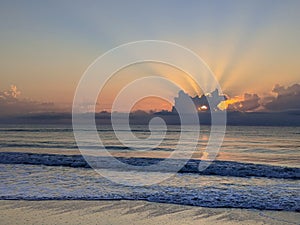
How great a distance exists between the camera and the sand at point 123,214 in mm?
8422

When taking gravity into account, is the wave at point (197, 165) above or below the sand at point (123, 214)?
above

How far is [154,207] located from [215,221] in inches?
80.0

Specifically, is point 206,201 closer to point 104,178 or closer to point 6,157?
point 104,178

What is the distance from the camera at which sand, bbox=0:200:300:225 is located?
8.42m

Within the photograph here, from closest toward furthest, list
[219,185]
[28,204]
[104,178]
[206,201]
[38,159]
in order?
[28,204] → [206,201] → [219,185] → [104,178] → [38,159]

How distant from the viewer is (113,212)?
30.4 feet

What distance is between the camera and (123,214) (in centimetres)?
908

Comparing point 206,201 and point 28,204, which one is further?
point 206,201

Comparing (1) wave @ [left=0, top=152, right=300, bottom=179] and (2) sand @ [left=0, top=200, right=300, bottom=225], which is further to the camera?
(1) wave @ [left=0, top=152, right=300, bottom=179]

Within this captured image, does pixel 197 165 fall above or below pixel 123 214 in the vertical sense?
above

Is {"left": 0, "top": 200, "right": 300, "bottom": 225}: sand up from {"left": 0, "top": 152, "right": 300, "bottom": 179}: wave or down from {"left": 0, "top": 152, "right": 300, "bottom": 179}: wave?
down

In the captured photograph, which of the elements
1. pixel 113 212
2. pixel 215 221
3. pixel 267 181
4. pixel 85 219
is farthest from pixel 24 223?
pixel 267 181

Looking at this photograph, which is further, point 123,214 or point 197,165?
point 197,165

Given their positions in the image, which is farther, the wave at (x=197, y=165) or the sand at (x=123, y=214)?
the wave at (x=197, y=165)
